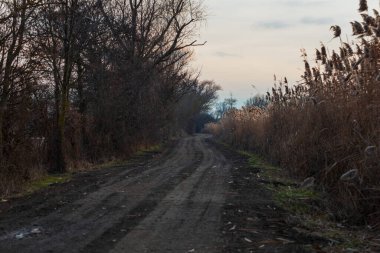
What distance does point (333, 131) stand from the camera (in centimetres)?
1116

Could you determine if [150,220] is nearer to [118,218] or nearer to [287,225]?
[118,218]

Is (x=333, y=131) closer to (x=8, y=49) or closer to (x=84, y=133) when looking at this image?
(x=8, y=49)

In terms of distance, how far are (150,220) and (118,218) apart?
579 mm

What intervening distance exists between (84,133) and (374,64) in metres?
14.2

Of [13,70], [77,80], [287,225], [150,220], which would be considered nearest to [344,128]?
[287,225]

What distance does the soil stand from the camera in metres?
6.74

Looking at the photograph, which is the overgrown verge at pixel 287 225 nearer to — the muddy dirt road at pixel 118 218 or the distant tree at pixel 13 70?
the muddy dirt road at pixel 118 218

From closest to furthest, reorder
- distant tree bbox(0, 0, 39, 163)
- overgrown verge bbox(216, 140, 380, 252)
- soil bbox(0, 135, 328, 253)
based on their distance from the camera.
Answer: overgrown verge bbox(216, 140, 380, 252)
soil bbox(0, 135, 328, 253)
distant tree bbox(0, 0, 39, 163)

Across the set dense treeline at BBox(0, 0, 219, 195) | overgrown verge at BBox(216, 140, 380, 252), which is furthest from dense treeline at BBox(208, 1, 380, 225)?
dense treeline at BBox(0, 0, 219, 195)

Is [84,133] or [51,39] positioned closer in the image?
[51,39]

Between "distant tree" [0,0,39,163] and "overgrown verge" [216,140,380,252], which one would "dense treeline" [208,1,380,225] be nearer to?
"overgrown verge" [216,140,380,252]

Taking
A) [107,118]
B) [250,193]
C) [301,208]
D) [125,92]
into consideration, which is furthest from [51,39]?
[301,208]

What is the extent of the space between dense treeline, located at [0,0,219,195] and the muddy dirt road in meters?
2.41

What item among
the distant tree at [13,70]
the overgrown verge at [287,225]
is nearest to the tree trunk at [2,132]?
the distant tree at [13,70]
